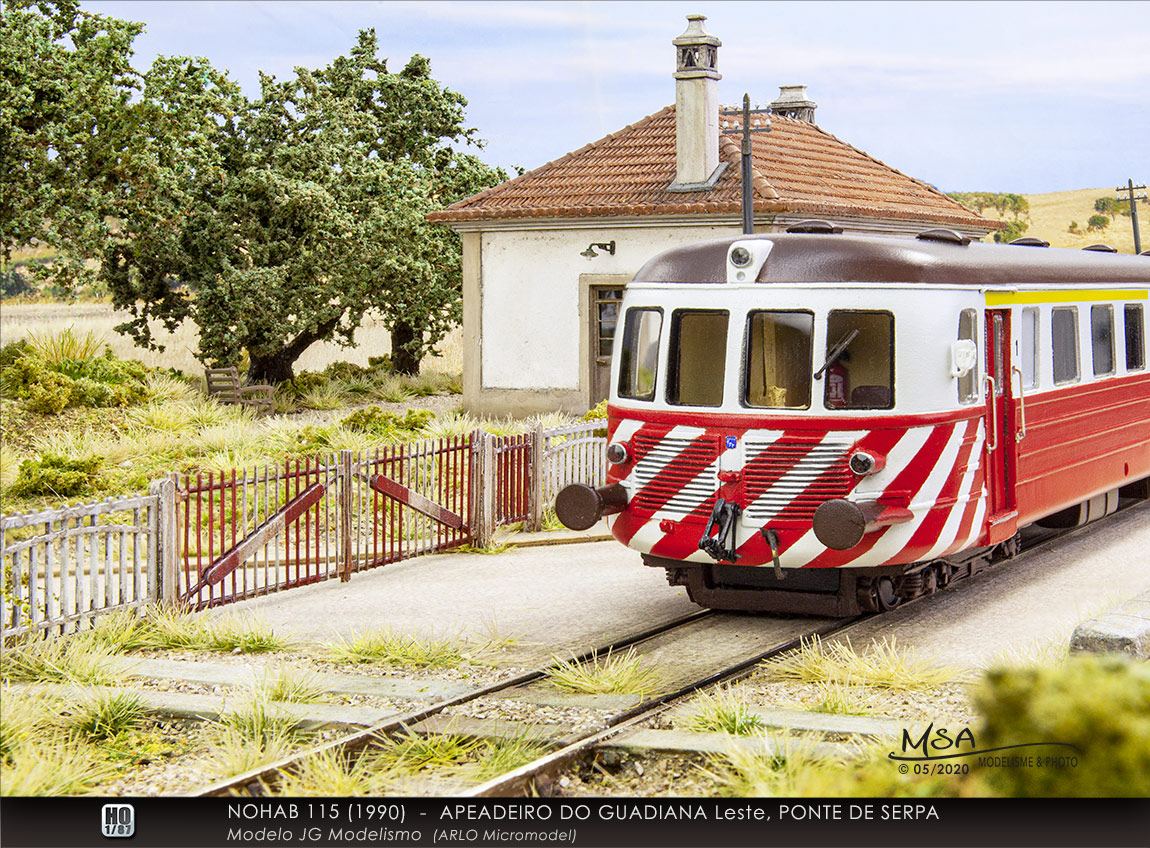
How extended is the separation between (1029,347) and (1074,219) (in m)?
74.9

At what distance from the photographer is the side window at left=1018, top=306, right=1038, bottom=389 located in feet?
37.6

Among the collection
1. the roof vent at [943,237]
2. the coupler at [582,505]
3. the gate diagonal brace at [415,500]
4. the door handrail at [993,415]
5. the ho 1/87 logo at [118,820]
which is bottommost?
the ho 1/87 logo at [118,820]

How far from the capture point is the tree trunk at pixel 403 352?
29.8 meters

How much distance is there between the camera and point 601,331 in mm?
23453

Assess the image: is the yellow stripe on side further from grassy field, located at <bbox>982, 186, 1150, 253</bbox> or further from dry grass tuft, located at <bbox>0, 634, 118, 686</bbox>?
grassy field, located at <bbox>982, 186, 1150, 253</bbox>

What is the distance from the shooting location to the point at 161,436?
1842 cm

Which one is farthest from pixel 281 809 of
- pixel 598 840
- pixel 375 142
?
pixel 375 142

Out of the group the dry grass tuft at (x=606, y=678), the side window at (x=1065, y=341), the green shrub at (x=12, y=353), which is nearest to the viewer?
the dry grass tuft at (x=606, y=678)

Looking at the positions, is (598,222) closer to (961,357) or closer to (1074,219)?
(961,357)

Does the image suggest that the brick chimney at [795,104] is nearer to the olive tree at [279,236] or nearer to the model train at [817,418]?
the olive tree at [279,236]

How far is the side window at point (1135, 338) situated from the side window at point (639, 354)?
5.79m

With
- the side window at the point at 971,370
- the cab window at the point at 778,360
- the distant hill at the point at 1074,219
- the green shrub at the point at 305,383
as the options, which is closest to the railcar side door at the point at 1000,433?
the side window at the point at 971,370

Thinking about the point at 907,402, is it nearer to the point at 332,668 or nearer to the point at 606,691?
the point at 606,691

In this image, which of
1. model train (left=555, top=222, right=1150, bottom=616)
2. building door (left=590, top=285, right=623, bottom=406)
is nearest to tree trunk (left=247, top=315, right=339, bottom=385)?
building door (left=590, top=285, right=623, bottom=406)
